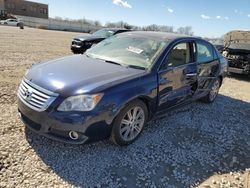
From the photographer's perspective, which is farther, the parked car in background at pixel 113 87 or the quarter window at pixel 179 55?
the quarter window at pixel 179 55

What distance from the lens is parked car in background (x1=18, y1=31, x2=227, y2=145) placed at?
3273 millimetres

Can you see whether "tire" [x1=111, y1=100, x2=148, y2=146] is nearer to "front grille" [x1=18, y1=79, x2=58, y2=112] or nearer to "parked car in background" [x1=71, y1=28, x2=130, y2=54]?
"front grille" [x1=18, y1=79, x2=58, y2=112]

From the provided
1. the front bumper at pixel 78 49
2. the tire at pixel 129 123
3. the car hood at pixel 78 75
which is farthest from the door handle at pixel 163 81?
the front bumper at pixel 78 49

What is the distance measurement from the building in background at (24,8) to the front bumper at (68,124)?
8534 centimetres

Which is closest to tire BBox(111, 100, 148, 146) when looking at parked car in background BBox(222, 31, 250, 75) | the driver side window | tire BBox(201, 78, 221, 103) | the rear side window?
the driver side window

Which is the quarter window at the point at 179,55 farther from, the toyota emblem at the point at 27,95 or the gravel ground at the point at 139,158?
the toyota emblem at the point at 27,95

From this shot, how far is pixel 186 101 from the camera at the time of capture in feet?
16.7

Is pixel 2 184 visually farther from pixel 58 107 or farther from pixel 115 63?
pixel 115 63

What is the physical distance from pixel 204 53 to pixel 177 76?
150 centimetres

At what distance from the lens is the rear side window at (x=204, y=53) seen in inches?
211

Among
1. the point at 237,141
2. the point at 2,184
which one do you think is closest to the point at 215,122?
the point at 237,141

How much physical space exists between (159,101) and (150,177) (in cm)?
131

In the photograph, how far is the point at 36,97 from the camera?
3418mm

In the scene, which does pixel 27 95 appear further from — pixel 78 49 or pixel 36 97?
pixel 78 49
